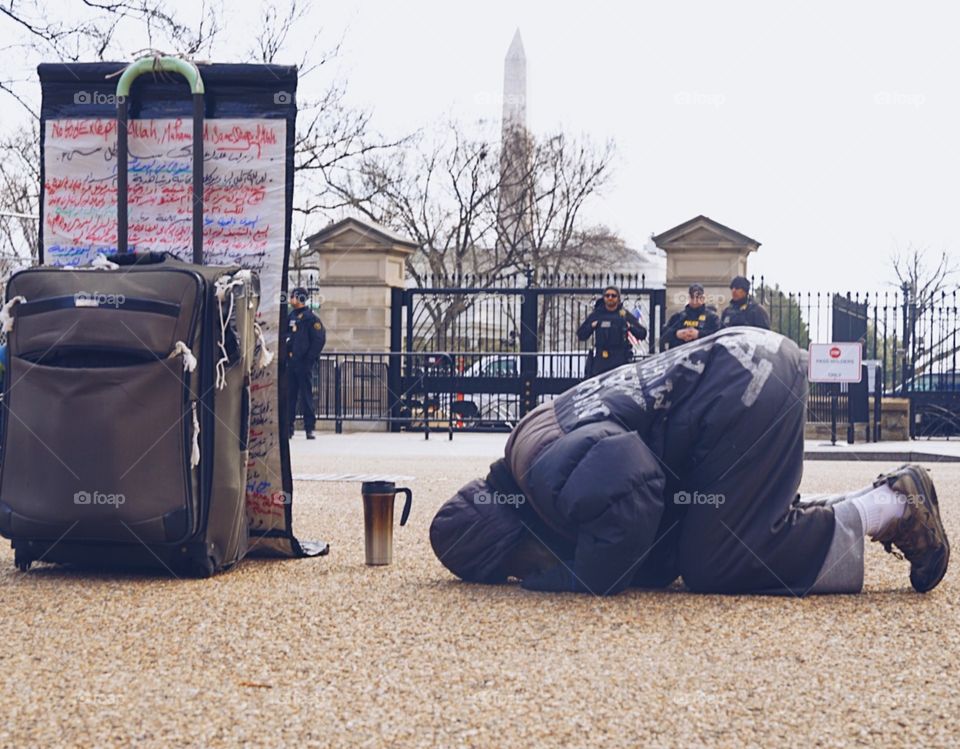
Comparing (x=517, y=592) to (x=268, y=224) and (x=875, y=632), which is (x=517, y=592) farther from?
(x=268, y=224)

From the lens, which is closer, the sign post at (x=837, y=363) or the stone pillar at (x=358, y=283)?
the sign post at (x=837, y=363)

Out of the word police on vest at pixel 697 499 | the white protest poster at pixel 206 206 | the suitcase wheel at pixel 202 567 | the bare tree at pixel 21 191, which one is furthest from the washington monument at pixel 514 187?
the word police on vest at pixel 697 499

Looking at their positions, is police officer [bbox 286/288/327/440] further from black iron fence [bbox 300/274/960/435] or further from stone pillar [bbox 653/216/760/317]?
stone pillar [bbox 653/216/760/317]

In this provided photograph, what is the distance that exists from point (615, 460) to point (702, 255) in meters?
14.9

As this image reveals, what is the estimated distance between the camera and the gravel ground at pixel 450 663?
3316 millimetres

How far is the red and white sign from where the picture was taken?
17.3m

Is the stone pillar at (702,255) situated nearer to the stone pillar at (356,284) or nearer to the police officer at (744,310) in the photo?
the stone pillar at (356,284)

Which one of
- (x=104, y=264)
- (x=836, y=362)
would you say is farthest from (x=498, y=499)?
(x=836, y=362)

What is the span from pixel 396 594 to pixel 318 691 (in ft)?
4.99

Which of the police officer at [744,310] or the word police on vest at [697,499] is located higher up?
the police officer at [744,310]

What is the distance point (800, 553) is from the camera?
507 cm

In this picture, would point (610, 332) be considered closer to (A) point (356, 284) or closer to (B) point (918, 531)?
(A) point (356, 284)

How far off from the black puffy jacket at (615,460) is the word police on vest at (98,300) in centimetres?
138

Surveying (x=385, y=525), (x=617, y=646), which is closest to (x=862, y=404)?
(x=385, y=525)
